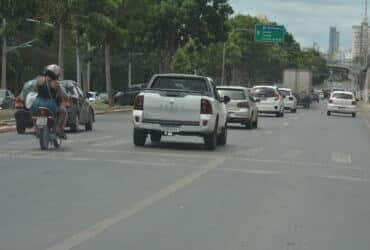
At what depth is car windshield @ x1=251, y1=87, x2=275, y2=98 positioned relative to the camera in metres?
48.8

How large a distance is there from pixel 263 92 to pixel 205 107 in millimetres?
28280

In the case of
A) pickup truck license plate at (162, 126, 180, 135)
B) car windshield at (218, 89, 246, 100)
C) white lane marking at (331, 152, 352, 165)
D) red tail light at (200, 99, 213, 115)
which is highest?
red tail light at (200, 99, 213, 115)

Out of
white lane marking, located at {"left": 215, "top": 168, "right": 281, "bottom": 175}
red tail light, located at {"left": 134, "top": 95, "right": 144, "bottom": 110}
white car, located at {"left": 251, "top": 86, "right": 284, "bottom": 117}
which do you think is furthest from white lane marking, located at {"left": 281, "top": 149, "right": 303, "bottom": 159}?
white car, located at {"left": 251, "top": 86, "right": 284, "bottom": 117}

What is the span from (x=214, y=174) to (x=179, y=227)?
5856 millimetres

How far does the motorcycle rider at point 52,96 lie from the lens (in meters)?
19.7

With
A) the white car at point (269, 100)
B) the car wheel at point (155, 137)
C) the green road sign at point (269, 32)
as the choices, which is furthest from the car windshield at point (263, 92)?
the green road sign at point (269, 32)

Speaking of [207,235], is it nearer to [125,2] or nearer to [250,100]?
[250,100]

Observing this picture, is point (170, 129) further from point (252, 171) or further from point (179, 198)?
point (179, 198)

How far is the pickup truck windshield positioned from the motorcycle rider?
304 centimetres

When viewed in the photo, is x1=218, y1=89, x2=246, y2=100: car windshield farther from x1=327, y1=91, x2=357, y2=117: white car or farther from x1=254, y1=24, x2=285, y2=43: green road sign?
x1=254, y1=24, x2=285, y2=43: green road sign

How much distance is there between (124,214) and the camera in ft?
35.7

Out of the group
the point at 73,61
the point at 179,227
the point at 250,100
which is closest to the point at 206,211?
the point at 179,227

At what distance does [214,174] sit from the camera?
1587 cm

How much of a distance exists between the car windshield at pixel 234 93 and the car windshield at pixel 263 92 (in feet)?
46.3
